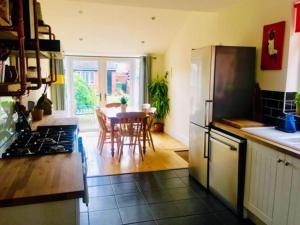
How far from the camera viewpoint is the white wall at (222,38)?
2863 millimetres

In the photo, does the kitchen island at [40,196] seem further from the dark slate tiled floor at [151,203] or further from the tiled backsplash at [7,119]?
the dark slate tiled floor at [151,203]

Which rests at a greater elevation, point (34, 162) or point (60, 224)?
point (34, 162)

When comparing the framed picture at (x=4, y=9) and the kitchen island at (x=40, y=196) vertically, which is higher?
the framed picture at (x=4, y=9)

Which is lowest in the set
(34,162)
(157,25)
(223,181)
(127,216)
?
(127,216)

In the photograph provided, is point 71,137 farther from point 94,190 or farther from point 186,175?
point 186,175

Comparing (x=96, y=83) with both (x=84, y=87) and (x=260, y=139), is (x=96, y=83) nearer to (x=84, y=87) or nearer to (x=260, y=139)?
(x=84, y=87)

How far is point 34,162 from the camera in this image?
64.9 inches

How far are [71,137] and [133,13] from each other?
11.4 feet

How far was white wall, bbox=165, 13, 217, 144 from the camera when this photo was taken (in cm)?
453

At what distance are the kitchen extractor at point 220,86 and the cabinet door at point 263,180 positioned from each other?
2.55 ft

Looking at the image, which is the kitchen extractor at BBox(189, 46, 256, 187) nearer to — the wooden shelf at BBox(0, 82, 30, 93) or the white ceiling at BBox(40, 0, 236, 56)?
the white ceiling at BBox(40, 0, 236, 56)

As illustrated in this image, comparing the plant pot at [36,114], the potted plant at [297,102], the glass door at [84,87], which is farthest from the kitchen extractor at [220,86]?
the glass door at [84,87]

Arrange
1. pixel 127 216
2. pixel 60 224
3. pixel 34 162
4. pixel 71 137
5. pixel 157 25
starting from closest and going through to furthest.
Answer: pixel 60 224 → pixel 34 162 → pixel 71 137 → pixel 127 216 → pixel 157 25

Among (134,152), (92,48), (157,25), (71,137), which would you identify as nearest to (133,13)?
(157,25)
